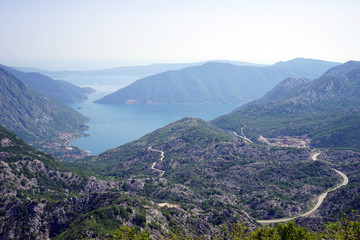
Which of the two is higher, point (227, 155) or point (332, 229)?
point (332, 229)

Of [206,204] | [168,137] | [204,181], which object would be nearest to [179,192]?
[206,204]

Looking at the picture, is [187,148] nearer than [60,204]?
No

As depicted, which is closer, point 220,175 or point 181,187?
point 181,187

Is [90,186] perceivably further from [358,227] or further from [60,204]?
[358,227]

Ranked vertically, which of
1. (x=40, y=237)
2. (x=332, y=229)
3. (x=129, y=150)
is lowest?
(x=129, y=150)

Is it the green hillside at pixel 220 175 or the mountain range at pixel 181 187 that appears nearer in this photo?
the mountain range at pixel 181 187

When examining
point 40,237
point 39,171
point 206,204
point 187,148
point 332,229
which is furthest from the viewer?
point 187,148

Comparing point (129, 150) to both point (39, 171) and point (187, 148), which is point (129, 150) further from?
point (39, 171)

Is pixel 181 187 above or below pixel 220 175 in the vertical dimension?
above

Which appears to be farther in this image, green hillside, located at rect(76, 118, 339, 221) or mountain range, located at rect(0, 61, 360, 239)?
green hillside, located at rect(76, 118, 339, 221)

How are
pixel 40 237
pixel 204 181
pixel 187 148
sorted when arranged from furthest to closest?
pixel 187 148, pixel 204 181, pixel 40 237
